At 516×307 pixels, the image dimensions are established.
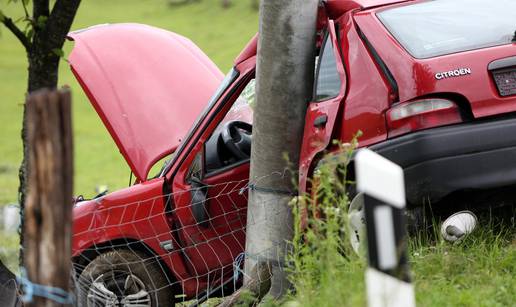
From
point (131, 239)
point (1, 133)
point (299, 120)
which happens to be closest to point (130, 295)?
point (131, 239)

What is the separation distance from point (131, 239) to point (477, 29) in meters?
2.72

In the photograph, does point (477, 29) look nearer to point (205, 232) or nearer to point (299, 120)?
point (299, 120)

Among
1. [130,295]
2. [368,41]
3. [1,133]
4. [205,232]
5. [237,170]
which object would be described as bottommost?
[130,295]

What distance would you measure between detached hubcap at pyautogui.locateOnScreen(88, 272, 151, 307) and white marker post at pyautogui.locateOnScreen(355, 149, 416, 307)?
3.17 m

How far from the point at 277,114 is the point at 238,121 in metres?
1.44

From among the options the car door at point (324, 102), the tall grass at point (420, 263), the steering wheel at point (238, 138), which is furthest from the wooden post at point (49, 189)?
the steering wheel at point (238, 138)

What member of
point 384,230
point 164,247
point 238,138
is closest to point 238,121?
point 238,138

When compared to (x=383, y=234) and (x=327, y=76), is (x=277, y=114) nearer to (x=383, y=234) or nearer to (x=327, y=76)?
(x=327, y=76)

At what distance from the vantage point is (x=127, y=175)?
106 feet

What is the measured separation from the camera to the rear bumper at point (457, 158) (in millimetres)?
5082

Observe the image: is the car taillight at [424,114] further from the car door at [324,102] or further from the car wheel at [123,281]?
the car wheel at [123,281]

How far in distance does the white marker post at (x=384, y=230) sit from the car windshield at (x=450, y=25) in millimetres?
2098

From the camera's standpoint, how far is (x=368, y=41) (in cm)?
551

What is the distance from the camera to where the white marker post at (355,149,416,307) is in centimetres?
337
